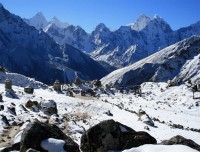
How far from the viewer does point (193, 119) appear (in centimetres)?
5747

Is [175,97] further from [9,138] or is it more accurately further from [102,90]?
[9,138]

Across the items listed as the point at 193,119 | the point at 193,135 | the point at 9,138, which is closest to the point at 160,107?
the point at 193,119

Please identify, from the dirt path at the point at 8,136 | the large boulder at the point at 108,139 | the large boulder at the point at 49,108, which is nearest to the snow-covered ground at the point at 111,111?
the dirt path at the point at 8,136

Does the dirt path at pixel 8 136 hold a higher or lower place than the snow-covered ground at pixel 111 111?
lower

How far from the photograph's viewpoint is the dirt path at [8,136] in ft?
85.7

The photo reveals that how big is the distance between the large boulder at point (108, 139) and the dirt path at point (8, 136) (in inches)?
296

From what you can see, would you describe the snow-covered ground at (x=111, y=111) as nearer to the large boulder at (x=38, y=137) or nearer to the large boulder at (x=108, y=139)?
the large boulder at (x=108, y=139)

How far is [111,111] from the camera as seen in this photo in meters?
52.8

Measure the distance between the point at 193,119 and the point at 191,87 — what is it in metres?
28.1

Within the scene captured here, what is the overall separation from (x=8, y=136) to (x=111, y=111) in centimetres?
2602

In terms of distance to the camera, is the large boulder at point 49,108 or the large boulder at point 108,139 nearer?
the large boulder at point 108,139

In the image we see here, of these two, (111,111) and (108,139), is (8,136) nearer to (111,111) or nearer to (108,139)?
(108,139)

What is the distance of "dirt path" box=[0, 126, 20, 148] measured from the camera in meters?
26.1

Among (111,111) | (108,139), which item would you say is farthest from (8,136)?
(111,111)
